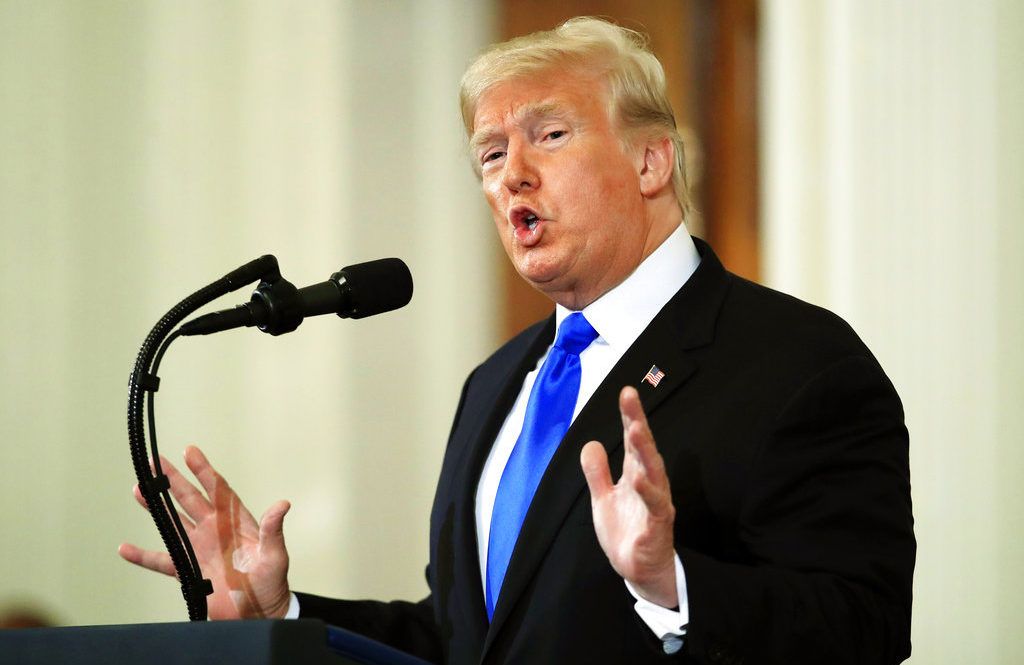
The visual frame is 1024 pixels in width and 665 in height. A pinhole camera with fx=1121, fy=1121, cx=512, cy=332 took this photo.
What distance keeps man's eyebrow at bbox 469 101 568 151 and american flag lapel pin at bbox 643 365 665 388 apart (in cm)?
42

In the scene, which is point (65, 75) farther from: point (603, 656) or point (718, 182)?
point (603, 656)

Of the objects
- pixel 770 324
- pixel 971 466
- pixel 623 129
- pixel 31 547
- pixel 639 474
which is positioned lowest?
pixel 31 547

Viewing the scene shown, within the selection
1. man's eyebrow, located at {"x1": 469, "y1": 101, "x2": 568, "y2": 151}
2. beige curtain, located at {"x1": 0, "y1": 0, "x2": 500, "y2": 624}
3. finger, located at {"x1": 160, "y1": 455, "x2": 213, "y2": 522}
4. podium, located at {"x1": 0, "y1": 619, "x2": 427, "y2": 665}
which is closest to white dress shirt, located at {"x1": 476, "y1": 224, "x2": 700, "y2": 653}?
man's eyebrow, located at {"x1": 469, "y1": 101, "x2": 568, "y2": 151}

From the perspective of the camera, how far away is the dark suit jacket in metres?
1.21

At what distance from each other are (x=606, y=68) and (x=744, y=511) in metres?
0.73

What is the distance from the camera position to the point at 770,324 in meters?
1.50

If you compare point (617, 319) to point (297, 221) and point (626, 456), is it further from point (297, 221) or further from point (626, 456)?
point (297, 221)

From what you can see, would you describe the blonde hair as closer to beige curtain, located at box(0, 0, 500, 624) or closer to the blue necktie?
the blue necktie

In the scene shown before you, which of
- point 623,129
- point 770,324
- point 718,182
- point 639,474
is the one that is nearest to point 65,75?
point 718,182

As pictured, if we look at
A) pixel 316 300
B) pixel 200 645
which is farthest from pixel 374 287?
pixel 200 645

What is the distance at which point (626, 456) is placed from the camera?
1096 mm

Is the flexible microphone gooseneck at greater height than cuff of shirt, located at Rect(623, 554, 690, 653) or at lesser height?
greater

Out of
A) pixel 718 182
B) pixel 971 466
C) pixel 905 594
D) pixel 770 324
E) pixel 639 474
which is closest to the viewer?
pixel 639 474

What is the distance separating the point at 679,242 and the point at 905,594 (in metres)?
0.62
